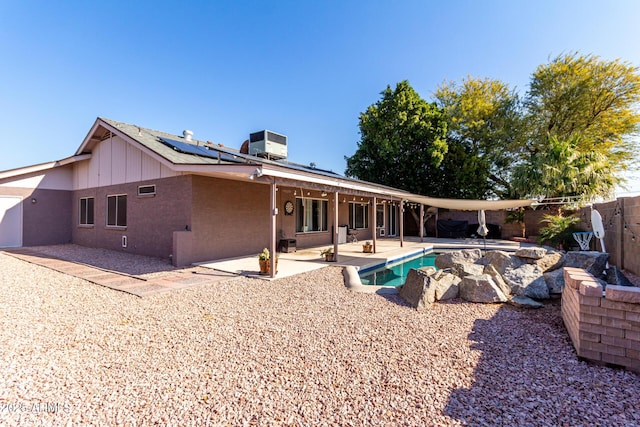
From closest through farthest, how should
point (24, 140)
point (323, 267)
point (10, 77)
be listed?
point (323, 267) → point (10, 77) → point (24, 140)

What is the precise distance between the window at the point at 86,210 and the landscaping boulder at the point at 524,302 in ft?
47.3

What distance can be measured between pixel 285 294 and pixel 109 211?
9.28 metres

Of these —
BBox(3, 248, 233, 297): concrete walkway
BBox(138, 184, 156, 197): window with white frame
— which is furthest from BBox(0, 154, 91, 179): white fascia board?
BBox(3, 248, 233, 297): concrete walkway

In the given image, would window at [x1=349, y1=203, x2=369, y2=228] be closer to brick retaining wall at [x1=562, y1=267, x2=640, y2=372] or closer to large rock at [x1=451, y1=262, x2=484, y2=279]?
large rock at [x1=451, y1=262, x2=484, y2=279]

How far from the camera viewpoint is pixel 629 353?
277 cm

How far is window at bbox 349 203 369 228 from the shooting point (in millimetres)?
14562

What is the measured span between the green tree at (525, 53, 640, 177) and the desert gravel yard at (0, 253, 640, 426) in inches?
720

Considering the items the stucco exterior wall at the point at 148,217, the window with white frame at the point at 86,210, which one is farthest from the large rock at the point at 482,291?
the window with white frame at the point at 86,210

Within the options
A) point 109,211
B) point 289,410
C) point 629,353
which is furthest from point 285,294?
point 109,211

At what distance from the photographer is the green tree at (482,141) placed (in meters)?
17.8

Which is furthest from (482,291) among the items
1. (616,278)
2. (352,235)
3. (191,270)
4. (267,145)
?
(267,145)

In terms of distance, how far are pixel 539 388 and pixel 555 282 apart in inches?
134

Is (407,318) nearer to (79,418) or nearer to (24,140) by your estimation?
(79,418)

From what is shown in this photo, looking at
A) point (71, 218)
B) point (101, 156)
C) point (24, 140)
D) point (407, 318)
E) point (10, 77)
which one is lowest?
point (407, 318)
